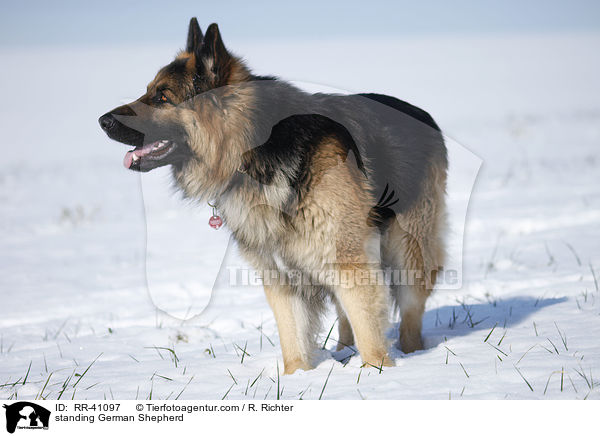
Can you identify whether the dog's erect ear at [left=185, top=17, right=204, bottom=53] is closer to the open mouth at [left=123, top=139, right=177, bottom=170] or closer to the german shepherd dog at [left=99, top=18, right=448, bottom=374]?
the german shepherd dog at [left=99, top=18, right=448, bottom=374]

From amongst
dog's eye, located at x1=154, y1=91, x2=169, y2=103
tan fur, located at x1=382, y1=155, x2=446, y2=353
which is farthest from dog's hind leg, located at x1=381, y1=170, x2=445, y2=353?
dog's eye, located at x1=154, y1=91, x2=169, y2=103

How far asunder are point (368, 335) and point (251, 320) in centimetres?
163

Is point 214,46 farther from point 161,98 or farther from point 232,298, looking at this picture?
point 232,298

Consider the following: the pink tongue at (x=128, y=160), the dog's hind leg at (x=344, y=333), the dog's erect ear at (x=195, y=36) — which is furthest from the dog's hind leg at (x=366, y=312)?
the dog's erect ear at (x=195, y=36)

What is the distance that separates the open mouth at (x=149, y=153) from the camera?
2.69 metres

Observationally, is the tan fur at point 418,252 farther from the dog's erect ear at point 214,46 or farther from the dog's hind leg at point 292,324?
the dog's erect ear at point 214,46

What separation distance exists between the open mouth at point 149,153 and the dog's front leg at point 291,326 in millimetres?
933

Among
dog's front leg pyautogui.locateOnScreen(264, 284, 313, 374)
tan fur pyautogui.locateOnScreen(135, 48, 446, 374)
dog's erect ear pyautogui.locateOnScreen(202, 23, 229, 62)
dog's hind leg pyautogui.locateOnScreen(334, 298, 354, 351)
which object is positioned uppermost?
dog's erect ear pyautogui.locateOnScreen(202, 23, 229, 62)

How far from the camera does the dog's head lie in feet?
8.68

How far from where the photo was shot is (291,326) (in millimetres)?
3068

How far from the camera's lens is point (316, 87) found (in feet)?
9.91
